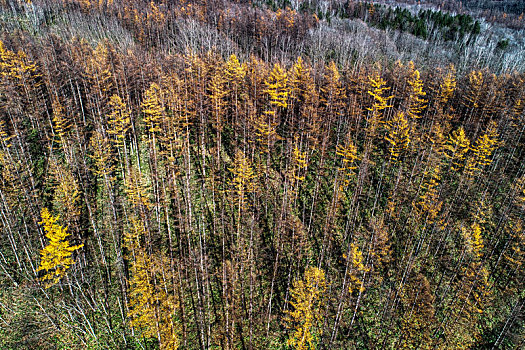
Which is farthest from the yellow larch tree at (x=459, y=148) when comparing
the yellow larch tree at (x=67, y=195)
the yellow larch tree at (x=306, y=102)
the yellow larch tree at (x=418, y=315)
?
the yellow larch tree at (x=67, y=195)

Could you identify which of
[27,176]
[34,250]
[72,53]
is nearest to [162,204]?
[34,250]

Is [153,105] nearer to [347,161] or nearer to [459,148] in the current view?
[347,161]

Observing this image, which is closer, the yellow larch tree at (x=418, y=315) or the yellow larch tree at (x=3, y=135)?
the yellow larch tree at (x=418, y=315)

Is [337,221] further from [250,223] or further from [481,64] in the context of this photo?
[481,64]

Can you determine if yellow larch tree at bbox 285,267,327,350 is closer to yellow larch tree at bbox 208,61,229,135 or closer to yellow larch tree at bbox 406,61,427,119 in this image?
yellow larch tree at bbox 208,61,229,135

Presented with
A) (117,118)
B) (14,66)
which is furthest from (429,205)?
→ (14,66)

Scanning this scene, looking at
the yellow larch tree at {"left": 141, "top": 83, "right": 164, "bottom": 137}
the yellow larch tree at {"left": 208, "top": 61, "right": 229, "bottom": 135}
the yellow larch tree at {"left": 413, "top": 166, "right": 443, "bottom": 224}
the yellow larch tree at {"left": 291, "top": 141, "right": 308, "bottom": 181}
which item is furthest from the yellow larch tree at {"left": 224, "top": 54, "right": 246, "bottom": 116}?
the yellow larch tree at {"left": 413, "top": 166, "right": 443, "bottom": 224}

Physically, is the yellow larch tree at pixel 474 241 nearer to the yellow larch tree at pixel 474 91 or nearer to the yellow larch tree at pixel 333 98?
the yellow larch tree at pixel 333 98
